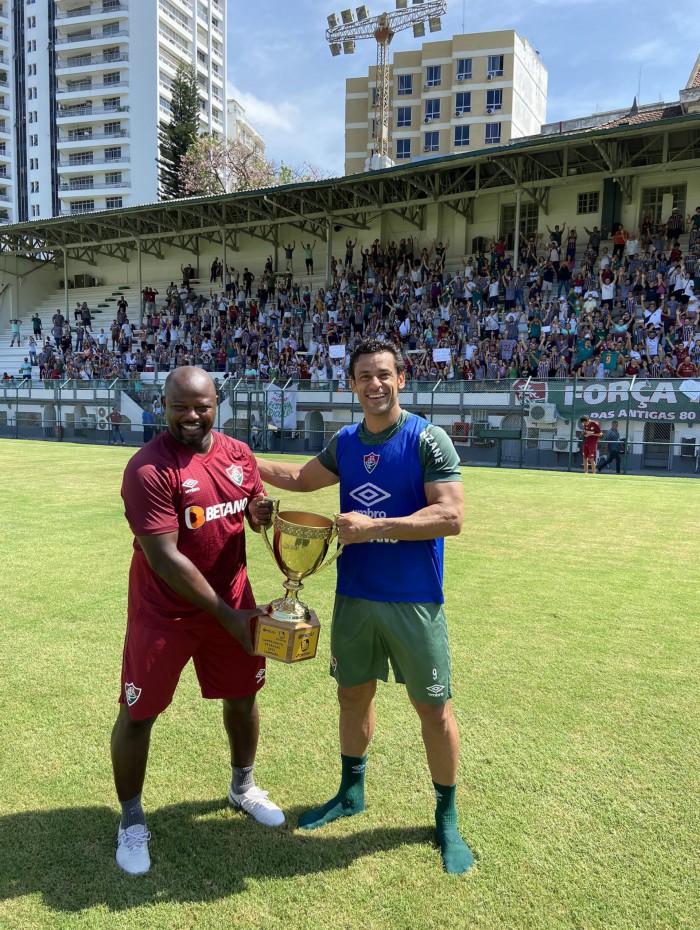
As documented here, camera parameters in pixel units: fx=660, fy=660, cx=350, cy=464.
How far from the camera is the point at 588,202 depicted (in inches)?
1126

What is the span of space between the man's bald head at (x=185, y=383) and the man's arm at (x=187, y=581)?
596 mm

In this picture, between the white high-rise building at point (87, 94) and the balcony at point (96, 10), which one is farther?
the white high-rise building at point (87, 94)

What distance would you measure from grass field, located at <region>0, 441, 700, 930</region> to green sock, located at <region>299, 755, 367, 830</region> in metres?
0.06

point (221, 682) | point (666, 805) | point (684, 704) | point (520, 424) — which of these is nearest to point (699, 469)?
point (520, 424)

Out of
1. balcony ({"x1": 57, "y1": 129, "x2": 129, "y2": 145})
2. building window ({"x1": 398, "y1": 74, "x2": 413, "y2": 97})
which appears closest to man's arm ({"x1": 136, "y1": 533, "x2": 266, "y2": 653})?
building window ({"x1": 398, "y1": 74, "x2": 413, "y2": 97})

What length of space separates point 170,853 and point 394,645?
4.28ft

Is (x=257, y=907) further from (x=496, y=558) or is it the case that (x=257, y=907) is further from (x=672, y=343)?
(x=672, y=343)

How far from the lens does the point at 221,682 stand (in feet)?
9.82

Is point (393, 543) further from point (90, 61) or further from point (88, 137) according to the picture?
point (90, 61)

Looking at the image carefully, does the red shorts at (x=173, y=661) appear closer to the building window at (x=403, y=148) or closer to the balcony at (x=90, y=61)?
the building window at (x=403, y=148)

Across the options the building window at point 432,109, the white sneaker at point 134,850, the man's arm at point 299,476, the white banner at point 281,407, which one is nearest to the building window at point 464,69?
the building window at point 432,109

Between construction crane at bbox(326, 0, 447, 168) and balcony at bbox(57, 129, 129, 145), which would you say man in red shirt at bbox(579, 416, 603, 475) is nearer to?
construction crane at bbox(326, 0, 447, 168)

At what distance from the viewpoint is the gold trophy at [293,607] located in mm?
2635

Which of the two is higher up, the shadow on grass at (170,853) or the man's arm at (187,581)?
the man's arm at (187,581)
